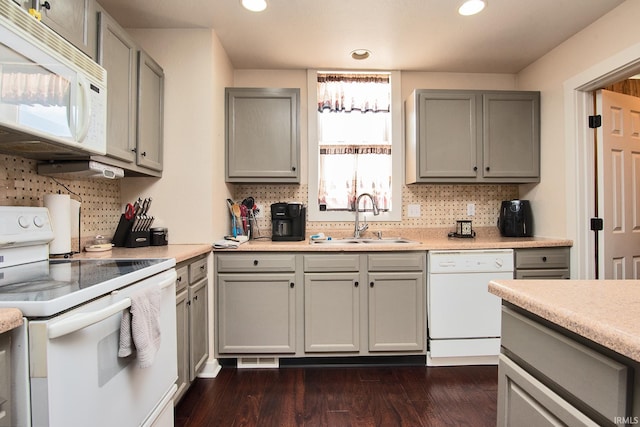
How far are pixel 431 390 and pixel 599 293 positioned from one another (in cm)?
150

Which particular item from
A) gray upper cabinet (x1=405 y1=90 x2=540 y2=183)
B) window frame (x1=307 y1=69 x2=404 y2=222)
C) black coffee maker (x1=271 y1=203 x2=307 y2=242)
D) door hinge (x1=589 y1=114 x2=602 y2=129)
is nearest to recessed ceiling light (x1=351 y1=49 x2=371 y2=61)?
window frame (x1=307 y1=69 x2=404 y2=222)

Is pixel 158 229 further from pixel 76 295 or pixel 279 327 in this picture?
pixel 76 295

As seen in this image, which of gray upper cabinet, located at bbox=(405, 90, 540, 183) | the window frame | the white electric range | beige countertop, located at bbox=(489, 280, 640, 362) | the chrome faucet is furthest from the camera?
the window frame

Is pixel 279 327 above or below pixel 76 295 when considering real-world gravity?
below

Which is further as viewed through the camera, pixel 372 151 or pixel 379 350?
pixel 372 151

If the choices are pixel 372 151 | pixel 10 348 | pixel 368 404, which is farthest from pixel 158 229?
pixel 372 151

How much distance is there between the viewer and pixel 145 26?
2172mm

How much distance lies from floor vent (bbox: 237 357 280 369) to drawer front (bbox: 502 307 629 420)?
178cm

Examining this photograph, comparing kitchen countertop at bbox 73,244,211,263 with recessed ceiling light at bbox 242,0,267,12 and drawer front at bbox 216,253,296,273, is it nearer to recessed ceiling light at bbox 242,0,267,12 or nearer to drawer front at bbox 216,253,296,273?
drawer front at bbox 216,253,296,273

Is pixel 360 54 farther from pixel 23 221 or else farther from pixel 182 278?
pixel 23 221

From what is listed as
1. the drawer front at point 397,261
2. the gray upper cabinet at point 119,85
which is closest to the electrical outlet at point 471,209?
the drawer front at point 397,261

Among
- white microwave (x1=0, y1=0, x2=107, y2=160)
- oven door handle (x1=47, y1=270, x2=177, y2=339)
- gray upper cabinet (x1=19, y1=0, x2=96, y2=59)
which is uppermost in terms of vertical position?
gray upper cabinet (x1=19, y1=0, x2=96, y2=59)

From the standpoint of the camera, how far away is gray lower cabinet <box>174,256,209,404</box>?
5.65ft

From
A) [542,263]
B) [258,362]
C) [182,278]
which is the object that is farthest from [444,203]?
[182,278]
